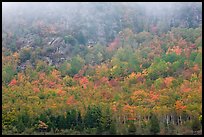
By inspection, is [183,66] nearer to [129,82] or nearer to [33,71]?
[129,82]

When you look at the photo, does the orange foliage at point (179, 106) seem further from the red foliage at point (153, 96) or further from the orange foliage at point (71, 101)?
the orange foliage at point (71, 101)

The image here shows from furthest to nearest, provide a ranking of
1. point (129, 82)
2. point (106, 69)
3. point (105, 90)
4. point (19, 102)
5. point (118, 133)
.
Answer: point (106, 69), point (129, 82), point (105, 90), point (19, 102), point (118, 133)

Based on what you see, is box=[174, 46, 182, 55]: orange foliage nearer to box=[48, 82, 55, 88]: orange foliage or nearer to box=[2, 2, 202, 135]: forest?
box=[2, 2, 202, 135]: forest

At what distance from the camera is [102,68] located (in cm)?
9456

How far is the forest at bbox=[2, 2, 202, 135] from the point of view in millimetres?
58406

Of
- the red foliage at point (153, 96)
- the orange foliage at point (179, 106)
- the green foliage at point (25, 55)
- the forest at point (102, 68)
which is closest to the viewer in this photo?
A: the forest at point (102, 68)

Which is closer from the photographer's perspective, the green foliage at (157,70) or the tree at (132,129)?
the tree at (132,129)

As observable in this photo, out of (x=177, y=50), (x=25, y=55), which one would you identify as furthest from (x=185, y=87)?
(x=25, y=55)

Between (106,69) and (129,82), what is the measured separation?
1169 cm

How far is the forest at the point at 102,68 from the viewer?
58406 mm

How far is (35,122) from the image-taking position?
59031mm

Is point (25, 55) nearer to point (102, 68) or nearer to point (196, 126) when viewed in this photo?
point (102, 68)

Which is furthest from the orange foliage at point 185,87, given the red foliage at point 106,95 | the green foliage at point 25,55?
the green foliage at point 25,55

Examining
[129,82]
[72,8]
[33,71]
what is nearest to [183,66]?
[129,82]
